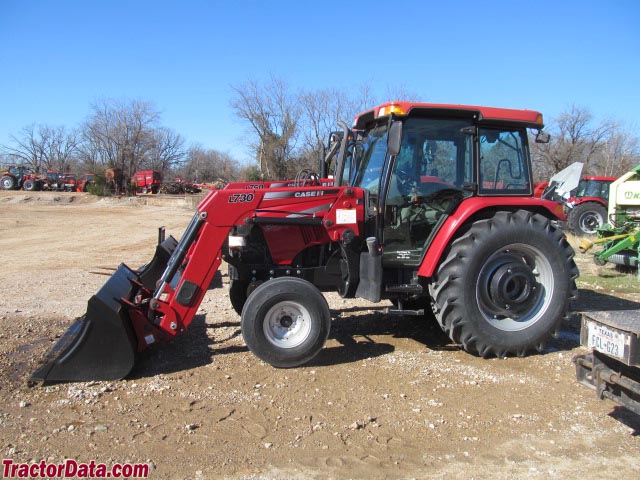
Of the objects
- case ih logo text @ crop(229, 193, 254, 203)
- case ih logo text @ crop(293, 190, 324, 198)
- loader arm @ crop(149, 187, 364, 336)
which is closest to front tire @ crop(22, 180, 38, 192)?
loader arm @ crop(149, 187, 364, 336)

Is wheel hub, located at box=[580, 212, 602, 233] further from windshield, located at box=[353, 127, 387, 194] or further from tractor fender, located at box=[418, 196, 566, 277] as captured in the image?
windshield, located at box=[353, 127, 387, 194]

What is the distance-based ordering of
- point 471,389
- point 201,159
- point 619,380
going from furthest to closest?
1. point 201,159
2. point 471,389
3. point 619,380

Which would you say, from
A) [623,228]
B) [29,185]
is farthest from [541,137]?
[29,185]

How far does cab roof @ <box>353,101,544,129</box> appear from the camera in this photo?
4.75 metres

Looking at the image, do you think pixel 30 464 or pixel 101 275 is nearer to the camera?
pixel 30 464

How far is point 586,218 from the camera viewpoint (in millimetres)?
15867

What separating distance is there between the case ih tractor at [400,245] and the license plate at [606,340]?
1368 millimetres

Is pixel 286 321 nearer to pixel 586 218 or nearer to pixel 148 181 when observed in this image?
pixel 586 218

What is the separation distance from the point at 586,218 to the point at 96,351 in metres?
15.4

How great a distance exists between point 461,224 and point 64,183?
1388 inches

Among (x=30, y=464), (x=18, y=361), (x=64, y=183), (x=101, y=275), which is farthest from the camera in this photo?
(x=64, y=183)

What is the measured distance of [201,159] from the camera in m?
65.6

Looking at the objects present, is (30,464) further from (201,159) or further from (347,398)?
(201,159)

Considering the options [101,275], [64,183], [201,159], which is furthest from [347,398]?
[201,159]
